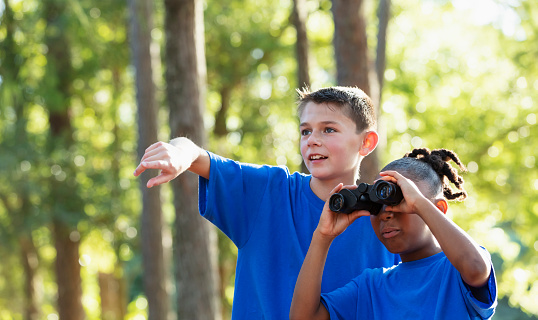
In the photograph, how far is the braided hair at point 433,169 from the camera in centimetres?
265

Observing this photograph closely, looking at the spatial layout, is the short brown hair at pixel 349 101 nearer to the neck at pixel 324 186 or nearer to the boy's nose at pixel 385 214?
the neck at pixel 324 186

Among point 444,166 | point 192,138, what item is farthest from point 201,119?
point 444,166

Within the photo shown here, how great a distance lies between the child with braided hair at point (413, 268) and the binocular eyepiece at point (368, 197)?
0.09 feet

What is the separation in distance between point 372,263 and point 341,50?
184 inches

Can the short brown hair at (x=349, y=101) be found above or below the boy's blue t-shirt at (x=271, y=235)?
A: above

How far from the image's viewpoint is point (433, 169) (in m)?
2.76

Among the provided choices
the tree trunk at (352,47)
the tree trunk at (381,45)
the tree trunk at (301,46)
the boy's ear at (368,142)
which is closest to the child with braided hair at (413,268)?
the boy's ear at (368,142)

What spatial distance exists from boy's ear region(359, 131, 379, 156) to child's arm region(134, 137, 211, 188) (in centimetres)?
72

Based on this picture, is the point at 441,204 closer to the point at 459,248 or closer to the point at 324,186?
the point at 459,248

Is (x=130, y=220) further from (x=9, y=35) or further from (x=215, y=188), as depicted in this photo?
(x=215, y=188)

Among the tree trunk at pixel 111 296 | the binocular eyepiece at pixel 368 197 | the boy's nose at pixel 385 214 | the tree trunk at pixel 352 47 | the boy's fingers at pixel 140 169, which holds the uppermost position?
the tree trunk at pixel 352 47

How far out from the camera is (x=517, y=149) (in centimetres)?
1590

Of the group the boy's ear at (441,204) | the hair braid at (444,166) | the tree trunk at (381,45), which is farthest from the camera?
the tree trunk at (381,45)

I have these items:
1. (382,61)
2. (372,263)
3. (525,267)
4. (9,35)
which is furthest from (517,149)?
(372,263)
